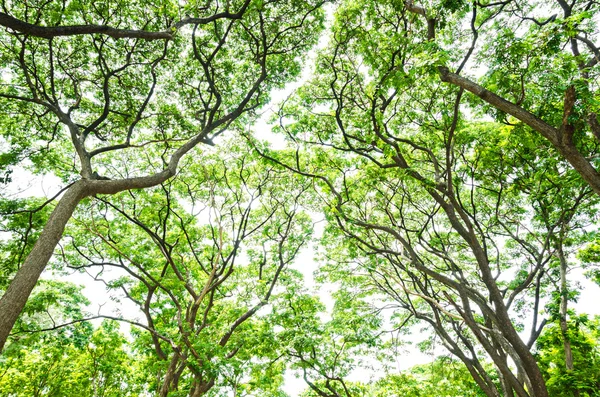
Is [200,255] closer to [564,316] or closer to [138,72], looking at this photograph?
[138,72]

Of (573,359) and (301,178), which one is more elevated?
(301,178)

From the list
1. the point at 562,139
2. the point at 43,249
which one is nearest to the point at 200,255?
the point at 43,249

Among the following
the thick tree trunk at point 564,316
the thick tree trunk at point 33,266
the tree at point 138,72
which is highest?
the tree at point 138,72

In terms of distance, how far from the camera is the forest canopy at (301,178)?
597 centimetres

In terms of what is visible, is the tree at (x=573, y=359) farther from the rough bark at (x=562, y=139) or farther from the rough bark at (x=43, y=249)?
the rough bark at (x=43, y=249)

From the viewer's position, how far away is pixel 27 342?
832cm

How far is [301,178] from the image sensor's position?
11.3 metres

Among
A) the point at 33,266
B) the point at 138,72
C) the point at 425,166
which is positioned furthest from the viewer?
the point at 425,166

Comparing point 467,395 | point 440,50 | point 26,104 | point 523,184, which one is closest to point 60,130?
point 26,104

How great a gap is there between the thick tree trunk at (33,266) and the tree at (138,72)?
74cm

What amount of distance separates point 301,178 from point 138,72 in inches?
226

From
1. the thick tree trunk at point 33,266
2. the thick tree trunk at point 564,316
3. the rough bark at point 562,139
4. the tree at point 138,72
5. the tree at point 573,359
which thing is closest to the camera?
the thick tree trunk at point 33,266

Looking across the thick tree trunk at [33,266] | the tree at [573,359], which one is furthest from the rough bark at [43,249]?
the tree at [573,359]

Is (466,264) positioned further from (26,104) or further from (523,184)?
(26,104)
